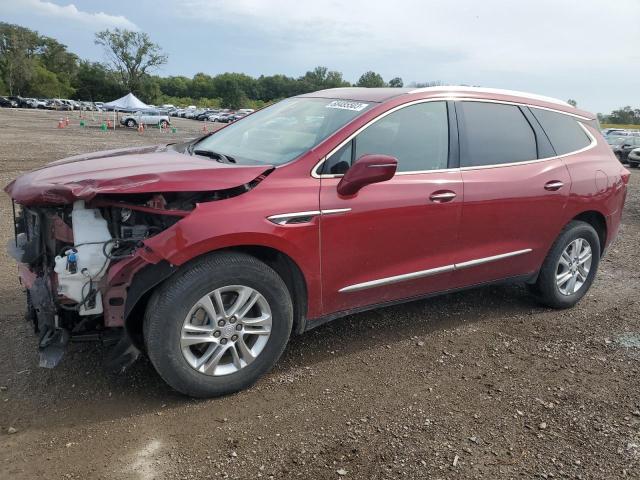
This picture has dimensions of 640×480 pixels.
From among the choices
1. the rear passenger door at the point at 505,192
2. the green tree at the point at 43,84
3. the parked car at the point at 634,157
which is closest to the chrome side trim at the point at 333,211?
the rear passenger door at the point at 505,192

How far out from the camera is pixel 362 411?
305 centimetres

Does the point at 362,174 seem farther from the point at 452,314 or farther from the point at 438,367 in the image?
the point at 452,314

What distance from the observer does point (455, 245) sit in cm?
388

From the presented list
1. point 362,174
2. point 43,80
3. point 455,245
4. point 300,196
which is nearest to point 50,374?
point 300,196

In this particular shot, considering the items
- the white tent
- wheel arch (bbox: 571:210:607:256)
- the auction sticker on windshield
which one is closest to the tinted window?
wheel arch (bbox: 571:210:607:256)

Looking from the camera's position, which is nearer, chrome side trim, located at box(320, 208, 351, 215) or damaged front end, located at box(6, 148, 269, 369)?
damaged front end, located at box(6, 148, 269, 369)

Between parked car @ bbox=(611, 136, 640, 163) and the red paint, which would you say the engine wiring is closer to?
the red paint

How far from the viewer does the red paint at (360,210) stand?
2885 mm

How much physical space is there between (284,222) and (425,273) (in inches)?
48.3

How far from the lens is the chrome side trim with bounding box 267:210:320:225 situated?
10.0 ft

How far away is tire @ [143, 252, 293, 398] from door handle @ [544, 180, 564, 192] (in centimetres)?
243

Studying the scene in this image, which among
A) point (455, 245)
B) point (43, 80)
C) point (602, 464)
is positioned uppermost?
point (43, 80)

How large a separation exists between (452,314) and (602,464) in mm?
1931

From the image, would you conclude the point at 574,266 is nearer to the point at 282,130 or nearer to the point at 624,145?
the point at 282,130
